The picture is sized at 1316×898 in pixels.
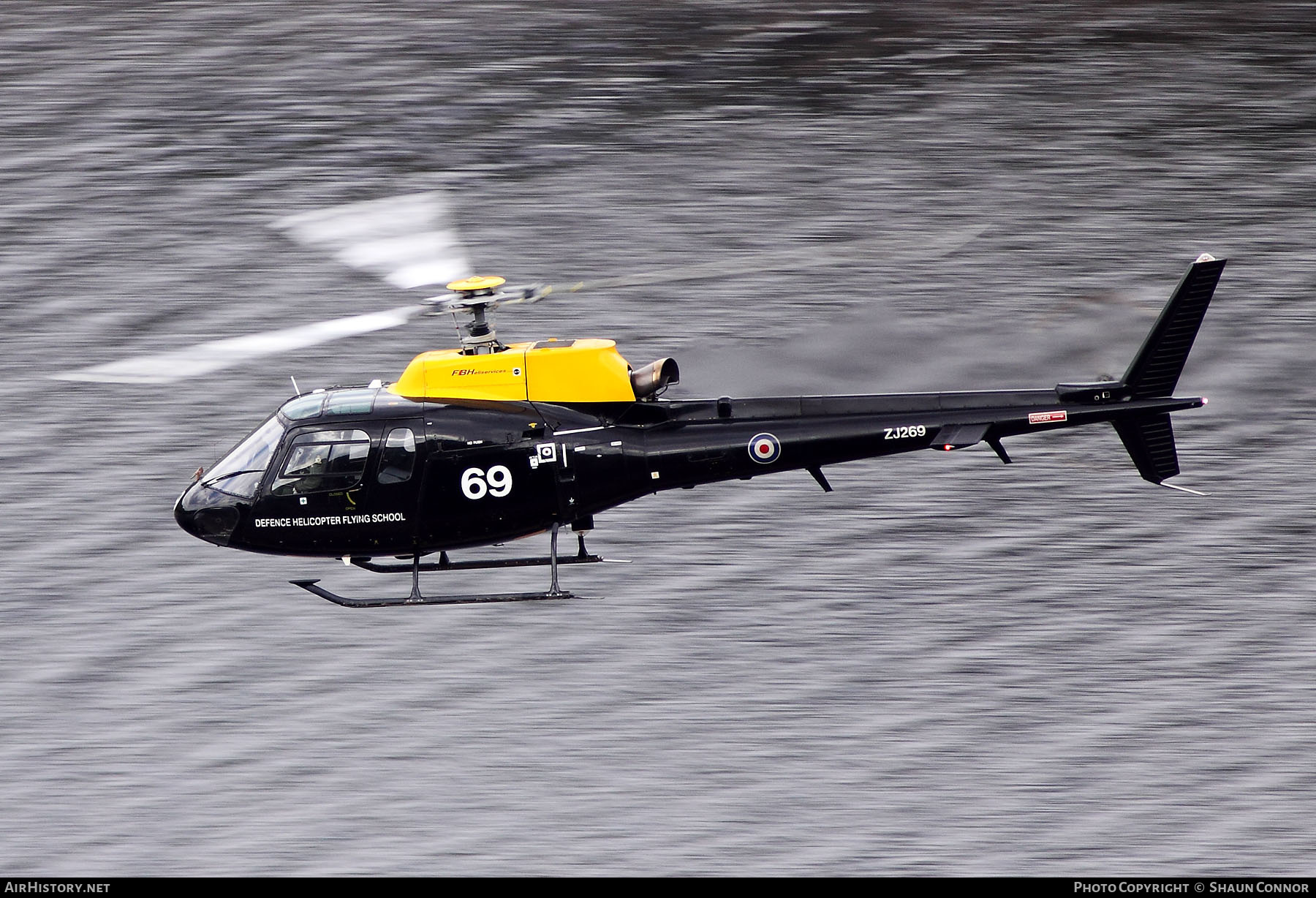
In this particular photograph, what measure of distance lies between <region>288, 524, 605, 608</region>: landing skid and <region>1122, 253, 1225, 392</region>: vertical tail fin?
690 cm

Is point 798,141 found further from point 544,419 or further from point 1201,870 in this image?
point 1201,870

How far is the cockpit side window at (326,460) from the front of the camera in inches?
661

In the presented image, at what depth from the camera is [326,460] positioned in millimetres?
16797

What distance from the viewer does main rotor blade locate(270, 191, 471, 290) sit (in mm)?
16312

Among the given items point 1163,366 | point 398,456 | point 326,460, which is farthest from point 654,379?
point 1163,366

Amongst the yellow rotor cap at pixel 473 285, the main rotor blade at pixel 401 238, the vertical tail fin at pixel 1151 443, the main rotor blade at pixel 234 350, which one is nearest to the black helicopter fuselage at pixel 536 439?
the vertical tail fin at pixel 1151 443

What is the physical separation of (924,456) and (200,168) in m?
17.9

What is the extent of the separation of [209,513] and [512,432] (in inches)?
150

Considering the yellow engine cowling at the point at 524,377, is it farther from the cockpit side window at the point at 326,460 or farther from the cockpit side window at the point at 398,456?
the cockpit side window at the point at 326,460

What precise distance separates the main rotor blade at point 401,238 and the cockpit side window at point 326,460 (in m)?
1.95

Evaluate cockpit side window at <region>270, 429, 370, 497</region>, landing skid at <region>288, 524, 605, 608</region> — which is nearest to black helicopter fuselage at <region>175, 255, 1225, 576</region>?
cockpit side window at <region>270, 429, 370, 497</region>

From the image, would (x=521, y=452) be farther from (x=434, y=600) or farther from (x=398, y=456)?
(x=434, y=600)

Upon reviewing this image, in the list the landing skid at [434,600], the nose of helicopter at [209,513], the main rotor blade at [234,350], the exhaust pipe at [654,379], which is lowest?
the landing skid at [434,600]

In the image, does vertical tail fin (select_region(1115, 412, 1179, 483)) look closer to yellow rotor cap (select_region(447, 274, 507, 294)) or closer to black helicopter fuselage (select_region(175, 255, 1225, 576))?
black helicopter fuselage (select_region(175, 255, 1225, 576))
